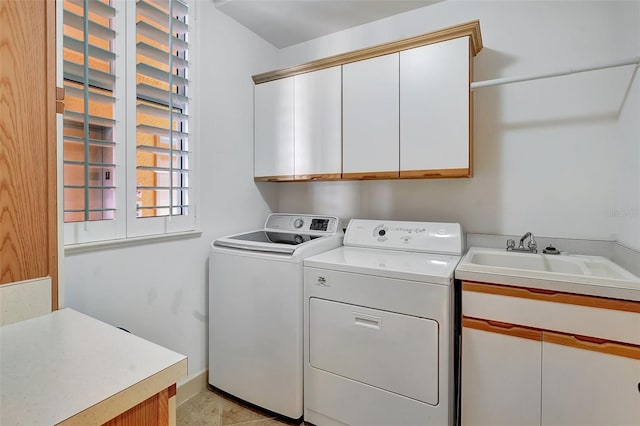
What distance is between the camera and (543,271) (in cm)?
154

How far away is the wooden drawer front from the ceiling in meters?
1.92

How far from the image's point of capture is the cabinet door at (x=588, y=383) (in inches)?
47.6

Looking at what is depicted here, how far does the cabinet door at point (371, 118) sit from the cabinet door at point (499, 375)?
1.02m

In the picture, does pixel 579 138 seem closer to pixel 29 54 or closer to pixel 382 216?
pixel 382 216

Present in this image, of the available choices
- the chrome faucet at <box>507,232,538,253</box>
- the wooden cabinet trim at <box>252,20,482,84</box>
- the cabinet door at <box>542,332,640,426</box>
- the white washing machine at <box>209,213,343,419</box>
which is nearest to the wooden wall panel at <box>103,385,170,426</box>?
the white washing machine at <box>209,213,343,419</box>

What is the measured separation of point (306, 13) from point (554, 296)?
89.8 inches

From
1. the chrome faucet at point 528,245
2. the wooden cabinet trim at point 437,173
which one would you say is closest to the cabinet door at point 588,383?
the chrome faucet at point 528,245

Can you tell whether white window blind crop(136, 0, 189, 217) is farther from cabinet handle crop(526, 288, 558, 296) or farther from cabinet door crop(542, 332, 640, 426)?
cabinet door crop(542, 332, 640, 426)

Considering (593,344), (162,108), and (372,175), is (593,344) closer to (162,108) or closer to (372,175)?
(372,175)

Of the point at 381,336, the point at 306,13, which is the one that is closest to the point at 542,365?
the point at 381,336

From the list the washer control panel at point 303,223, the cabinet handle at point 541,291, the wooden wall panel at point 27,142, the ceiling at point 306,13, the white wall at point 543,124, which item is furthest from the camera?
the washer control panel at point 303,223

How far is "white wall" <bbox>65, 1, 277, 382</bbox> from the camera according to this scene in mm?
1583

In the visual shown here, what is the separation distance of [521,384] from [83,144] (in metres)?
2.26

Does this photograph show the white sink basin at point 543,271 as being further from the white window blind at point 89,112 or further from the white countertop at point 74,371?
the white window blind at point 89,112
